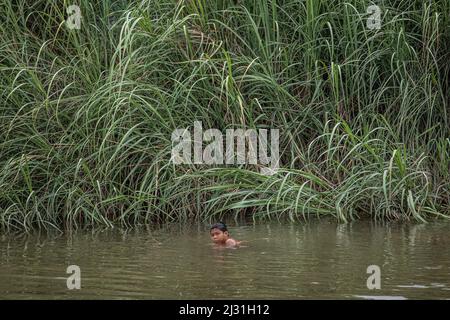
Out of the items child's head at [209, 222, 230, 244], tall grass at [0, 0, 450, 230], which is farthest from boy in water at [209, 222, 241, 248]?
tall grass at [0, 0, 450, 230]

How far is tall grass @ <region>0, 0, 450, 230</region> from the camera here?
8859 mm

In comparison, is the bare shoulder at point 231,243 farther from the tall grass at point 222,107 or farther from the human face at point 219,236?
the tall grass at point 222,107

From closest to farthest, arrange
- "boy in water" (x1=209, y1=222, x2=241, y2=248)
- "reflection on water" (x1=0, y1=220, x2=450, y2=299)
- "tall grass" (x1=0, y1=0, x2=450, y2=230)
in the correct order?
"reflection on water" (x1=0, y1=220, x2=450, y2=299) < "boy in water" (x1=209, y1=222, x2=241, y2=248) < "tall grass" (x1=0, y1=0, x2=450, y2=230)

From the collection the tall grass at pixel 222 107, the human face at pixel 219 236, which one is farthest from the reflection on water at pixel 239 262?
the tall grass at pixel 222 107

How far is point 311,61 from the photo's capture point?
31.5ft

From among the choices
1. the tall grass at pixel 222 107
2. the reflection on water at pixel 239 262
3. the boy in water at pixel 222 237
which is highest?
the tall grass at pixel 222 107

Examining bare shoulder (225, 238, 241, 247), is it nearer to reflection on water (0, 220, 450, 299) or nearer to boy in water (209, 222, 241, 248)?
boy in water (209, 222, 241, 248)

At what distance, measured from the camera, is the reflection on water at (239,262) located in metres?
6.12

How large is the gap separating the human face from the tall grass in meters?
1.12

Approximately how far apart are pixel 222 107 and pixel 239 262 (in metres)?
2.47

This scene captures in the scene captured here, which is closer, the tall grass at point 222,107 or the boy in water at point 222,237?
the boy in water at point 222,237

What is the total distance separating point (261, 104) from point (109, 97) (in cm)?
155

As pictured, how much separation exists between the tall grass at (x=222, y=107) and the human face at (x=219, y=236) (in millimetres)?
1119
